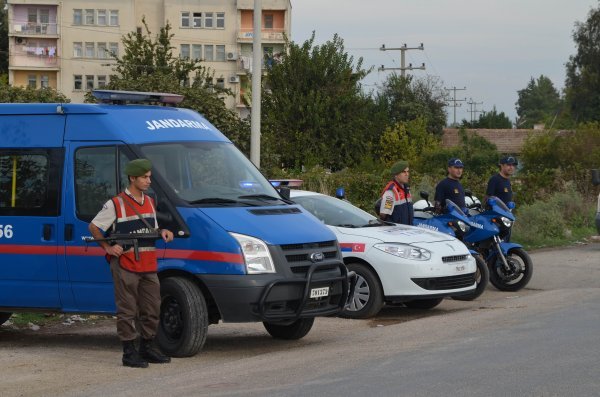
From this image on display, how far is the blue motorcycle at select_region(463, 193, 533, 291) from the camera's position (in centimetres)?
1661

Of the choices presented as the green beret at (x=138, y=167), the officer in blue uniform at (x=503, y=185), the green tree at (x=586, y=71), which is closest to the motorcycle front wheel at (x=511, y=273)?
the officer in blue uniform at (x=503, y=185)

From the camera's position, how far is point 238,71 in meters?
94.1

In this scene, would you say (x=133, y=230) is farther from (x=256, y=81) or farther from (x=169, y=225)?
(x=256, y=81)

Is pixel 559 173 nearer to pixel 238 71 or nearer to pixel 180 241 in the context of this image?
pixel 180 241

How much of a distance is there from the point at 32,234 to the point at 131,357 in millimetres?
1952

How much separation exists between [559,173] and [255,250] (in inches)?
880

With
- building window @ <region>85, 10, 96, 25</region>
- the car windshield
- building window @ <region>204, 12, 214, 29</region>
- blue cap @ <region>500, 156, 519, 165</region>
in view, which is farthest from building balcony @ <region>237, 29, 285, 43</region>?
the car windshield

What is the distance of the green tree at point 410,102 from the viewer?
81950mm

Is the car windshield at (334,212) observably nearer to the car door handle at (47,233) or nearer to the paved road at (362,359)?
the paved road at (362,359)

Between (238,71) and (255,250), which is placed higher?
(238,71)

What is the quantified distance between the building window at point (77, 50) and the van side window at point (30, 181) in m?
85.3

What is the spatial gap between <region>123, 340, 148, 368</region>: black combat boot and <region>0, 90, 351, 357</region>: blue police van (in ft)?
1.55

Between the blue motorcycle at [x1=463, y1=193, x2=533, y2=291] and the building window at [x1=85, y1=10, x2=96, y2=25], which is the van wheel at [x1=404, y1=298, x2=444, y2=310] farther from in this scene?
the building window at [x1=85, y1=10, x2=96, y2=25]

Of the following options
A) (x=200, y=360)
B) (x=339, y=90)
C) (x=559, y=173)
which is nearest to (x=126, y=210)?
(x=200, y=360)
